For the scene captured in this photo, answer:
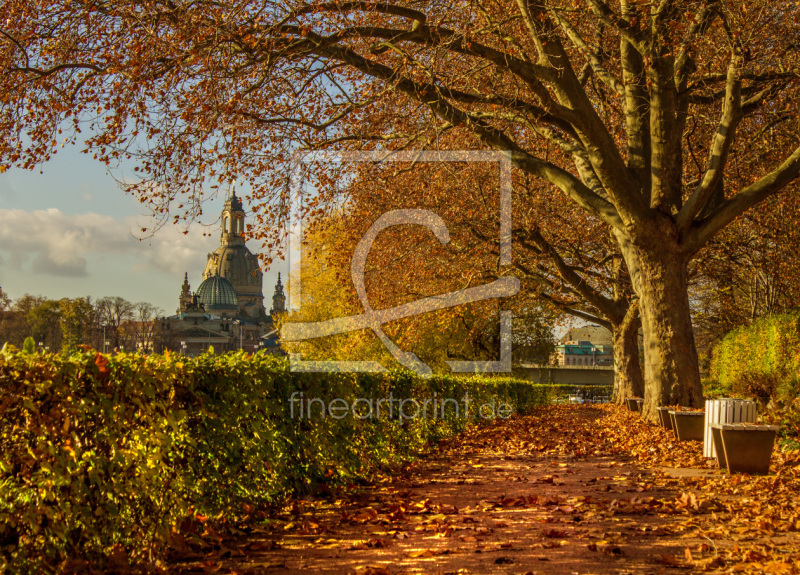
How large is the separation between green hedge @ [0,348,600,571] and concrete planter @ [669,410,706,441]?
6459 millimetres

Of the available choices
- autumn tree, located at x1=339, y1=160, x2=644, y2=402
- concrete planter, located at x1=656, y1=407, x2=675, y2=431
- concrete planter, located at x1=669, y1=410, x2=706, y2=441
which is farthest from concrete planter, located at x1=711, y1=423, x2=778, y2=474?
autumn tree, located at x1=339, y1=160, x2=644, y2=402

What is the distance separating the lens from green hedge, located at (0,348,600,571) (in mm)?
4359

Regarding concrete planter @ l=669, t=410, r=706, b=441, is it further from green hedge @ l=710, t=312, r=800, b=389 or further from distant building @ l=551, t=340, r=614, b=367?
distant building @ l=551, t=340, r=614, b=367

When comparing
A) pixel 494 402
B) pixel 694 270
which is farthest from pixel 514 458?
pixel 694 270

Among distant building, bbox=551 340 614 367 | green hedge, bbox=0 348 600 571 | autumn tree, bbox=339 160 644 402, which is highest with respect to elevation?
autumn tree, bbox=339 160 644 402

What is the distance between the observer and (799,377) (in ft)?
52.5

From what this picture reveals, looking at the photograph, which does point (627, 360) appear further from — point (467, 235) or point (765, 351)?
point (467, 235)

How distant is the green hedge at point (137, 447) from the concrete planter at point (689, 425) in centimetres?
646

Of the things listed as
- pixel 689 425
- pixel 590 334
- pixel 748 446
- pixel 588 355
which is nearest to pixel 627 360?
pixel 689 425

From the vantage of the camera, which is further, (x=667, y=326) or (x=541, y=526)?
(x=667, y=326)

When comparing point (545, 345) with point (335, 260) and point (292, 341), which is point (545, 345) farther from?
point (335, 260)

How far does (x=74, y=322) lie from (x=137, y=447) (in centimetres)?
10368

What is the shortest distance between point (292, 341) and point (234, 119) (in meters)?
30.8

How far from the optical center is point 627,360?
31.0m
